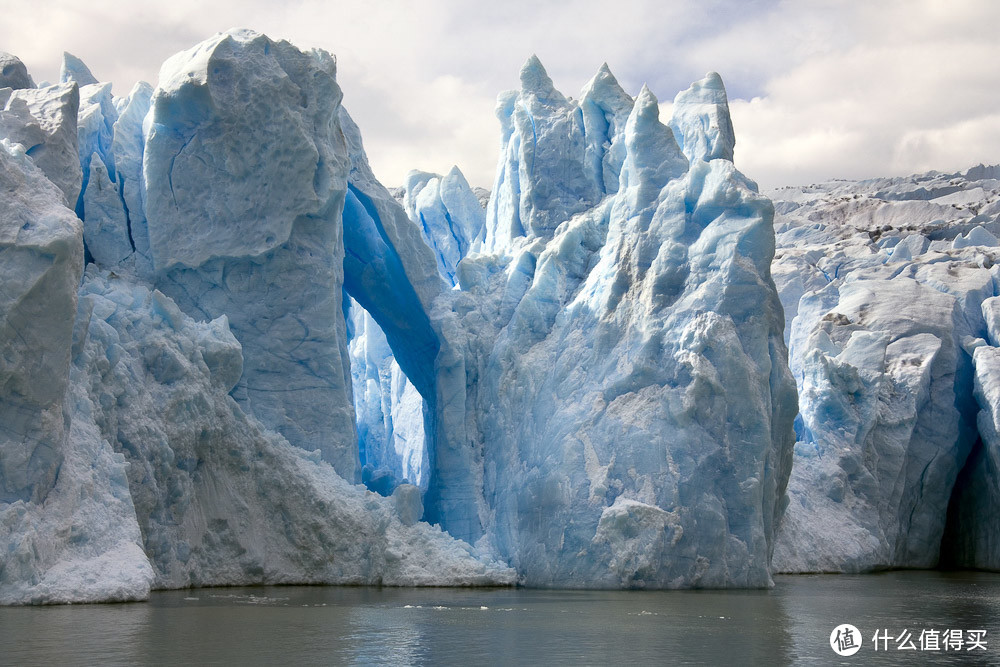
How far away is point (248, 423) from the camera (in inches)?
731

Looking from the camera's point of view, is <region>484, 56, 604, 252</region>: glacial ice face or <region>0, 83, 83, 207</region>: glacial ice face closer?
<region>0, 83, 83, 207</region>: glacial ice face

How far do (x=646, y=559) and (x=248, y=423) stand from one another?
7089mm

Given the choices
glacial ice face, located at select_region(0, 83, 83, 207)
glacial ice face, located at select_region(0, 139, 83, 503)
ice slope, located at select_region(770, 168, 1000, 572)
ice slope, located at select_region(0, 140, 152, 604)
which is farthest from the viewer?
ice slope, located at select_region(770, 168, 1000, 572)

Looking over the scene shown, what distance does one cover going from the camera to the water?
9180 mm

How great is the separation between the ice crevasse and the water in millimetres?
1322

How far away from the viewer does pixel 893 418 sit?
2742 centimetres

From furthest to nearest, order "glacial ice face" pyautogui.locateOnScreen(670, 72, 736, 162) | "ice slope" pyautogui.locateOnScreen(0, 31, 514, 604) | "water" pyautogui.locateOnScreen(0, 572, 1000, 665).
Answer: "glacial ice face" pyautogui.locateOnScreen(670, 72, 736, 162) → "ice slope" pyautogui.locateOnScreen(0, 31, 514, 604) → "water" pyautogui.locateOnScreen(0, 572, 1000, 665)

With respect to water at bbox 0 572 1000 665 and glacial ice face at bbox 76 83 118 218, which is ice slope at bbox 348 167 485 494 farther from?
water at bbox 0 572 1000 665

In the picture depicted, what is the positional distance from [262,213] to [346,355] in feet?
11.5

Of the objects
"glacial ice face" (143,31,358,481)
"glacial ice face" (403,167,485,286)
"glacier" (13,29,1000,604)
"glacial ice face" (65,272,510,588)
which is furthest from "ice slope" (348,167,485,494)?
"glacial ice face" (65,272,510,588)

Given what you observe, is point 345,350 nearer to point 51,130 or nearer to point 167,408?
point 167,408

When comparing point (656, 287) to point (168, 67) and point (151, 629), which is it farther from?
point (151, 629)

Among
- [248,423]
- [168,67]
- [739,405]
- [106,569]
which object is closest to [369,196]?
[168,67]

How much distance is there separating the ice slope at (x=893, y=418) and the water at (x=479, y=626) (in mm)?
8995
